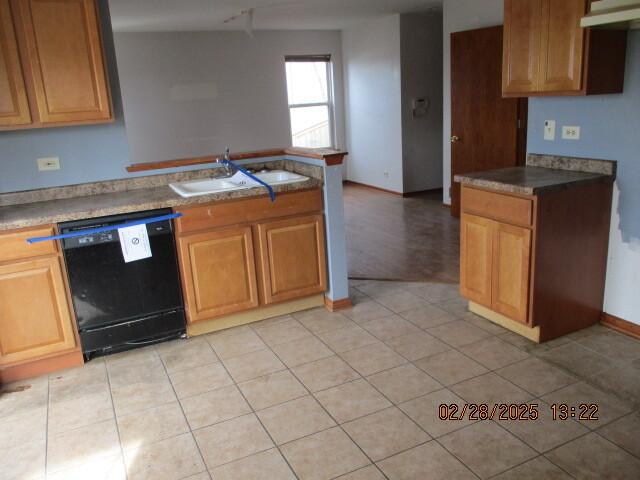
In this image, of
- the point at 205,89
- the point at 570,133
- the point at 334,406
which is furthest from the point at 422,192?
the point at 334,406

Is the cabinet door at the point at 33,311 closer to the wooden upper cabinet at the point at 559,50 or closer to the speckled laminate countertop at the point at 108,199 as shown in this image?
the speckled laminate countertop at the point at 108,199

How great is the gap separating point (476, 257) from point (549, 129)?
2.96 feet

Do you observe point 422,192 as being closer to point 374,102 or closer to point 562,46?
point 374,102

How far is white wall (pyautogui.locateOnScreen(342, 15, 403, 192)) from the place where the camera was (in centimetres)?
687

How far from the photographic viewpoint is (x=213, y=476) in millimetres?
2037

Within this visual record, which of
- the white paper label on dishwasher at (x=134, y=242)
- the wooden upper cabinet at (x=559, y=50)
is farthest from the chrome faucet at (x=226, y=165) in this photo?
the wooden upper cabinet at (x=559, y=50)

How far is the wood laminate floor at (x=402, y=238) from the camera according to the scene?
4.23 metres

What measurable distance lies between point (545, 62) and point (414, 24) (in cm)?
416

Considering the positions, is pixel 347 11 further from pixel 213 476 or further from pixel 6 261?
pixel 213 476

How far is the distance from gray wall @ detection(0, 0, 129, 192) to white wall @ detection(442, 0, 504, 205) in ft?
11.5

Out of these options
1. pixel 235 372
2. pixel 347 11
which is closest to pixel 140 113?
pixel 347 11

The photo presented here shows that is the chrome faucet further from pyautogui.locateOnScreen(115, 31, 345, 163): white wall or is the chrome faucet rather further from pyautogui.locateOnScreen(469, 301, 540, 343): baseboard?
pyautogui.locateOnScreen(115, 31, 345, 163): white wall

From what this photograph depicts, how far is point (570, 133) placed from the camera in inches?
121
